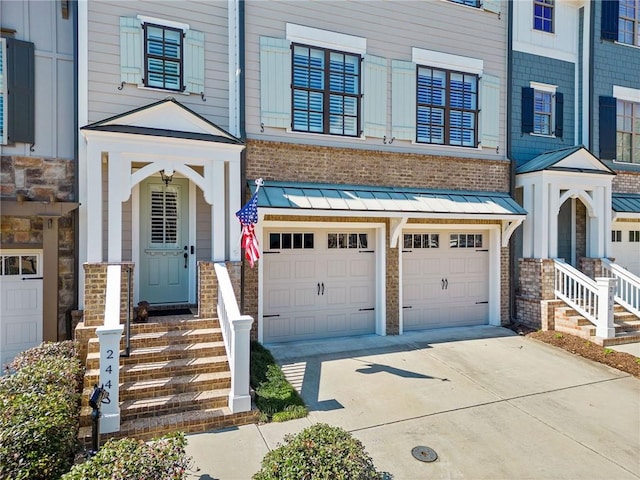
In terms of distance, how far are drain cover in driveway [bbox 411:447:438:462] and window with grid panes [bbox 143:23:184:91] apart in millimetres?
6830

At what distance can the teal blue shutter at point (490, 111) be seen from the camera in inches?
374

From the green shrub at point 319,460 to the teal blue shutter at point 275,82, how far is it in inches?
238

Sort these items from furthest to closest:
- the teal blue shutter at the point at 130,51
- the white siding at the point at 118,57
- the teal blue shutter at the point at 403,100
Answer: the teal blue shutter at the point at 403,100, the teal blue shutter at the point at 130,51, the white siding at the point at 118,57

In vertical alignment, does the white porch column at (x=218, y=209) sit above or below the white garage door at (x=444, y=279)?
above

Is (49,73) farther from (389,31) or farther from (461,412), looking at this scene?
(461,412)

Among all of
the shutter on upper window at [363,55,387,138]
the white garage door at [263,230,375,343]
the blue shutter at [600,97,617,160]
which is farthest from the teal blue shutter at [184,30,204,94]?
the blue shutter at [600,97,617,160]

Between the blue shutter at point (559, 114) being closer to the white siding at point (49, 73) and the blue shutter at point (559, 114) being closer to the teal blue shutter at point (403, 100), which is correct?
the teal blue shutter at point (403, 100)

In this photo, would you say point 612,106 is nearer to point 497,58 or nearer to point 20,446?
point 497,58

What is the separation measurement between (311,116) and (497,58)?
5138 millimetres

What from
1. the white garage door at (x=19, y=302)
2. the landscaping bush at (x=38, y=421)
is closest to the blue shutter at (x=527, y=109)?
the landscaping bush at (x=38, y=421)

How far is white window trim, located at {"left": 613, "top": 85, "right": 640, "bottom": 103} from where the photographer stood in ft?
35.6

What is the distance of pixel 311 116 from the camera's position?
8.20 m

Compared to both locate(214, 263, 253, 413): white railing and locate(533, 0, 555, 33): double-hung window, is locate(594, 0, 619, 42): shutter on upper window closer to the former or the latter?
locate(533, 0, 555, 33): double-hung window

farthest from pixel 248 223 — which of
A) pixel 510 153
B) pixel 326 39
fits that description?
pixel 510 153
